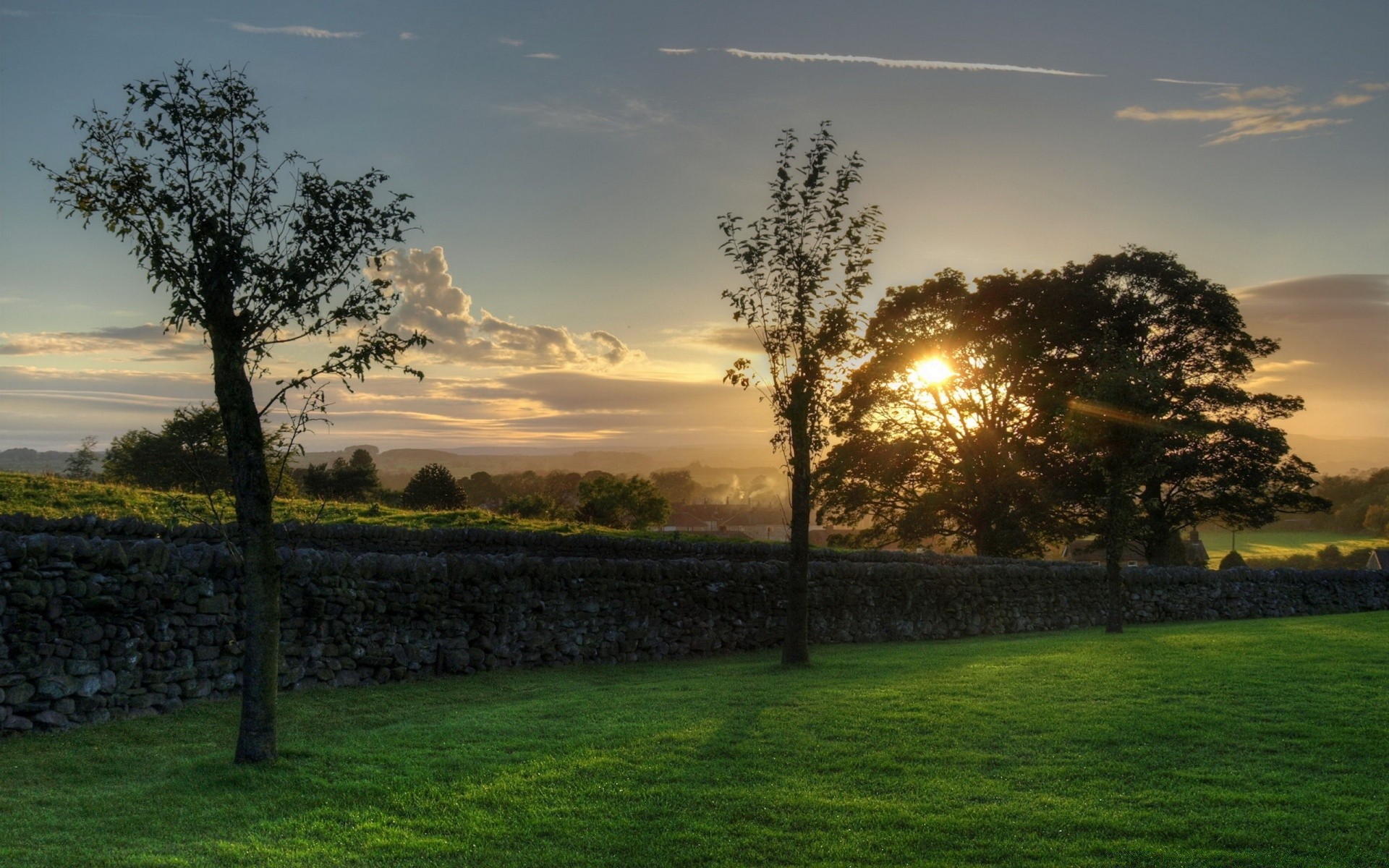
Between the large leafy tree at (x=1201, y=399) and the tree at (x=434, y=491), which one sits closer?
the large leafy tree at (x=1201, y=399)

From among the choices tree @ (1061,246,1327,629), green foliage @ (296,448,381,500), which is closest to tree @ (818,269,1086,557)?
tree @ (1061,246,1327,629)

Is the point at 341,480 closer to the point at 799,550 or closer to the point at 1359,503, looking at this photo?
the point at 799,550

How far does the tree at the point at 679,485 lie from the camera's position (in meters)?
124

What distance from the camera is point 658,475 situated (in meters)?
130

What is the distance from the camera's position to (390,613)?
47.5 feet

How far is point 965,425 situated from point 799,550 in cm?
2594

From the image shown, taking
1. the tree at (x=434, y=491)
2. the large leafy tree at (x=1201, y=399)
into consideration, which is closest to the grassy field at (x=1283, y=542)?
the large leafy tree at (x=1201, y=399)

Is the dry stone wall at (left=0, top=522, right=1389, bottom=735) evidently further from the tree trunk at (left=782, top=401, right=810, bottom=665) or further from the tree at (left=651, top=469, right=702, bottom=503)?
the tree at (left=651, top=469, right=702, bottom=503)

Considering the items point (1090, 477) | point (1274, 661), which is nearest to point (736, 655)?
point (1274, 661)

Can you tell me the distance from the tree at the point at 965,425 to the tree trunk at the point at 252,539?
32.0 meters

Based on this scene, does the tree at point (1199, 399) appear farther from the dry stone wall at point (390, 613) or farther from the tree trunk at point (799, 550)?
the tree trunk at point (799, 550)

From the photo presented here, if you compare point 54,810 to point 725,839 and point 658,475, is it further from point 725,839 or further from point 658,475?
point 658,475

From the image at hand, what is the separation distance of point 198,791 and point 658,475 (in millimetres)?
121209

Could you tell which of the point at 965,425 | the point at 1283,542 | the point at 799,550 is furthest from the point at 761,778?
the point at 1283,542
